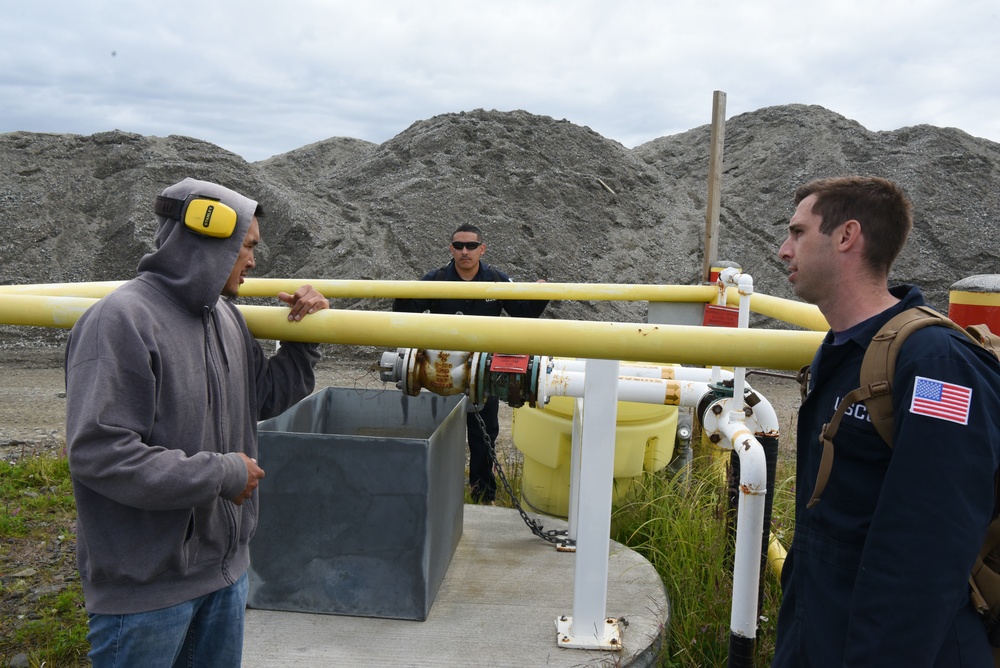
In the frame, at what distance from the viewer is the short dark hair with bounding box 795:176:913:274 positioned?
1.31m

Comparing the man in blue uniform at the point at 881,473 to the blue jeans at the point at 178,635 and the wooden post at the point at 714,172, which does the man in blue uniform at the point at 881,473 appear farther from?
the wooden post at the point at 714,172

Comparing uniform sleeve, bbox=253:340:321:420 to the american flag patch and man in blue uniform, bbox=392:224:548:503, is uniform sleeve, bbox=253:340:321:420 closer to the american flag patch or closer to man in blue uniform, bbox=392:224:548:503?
the american flag patch

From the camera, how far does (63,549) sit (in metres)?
3.42

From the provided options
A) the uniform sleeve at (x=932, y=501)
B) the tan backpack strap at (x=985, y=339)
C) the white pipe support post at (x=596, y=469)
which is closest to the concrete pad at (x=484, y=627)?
the white pipe support post at (x=596, y=469)

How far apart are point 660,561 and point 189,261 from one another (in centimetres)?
232

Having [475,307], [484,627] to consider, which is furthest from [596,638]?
[475,307]

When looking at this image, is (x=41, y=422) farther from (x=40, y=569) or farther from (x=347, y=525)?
(x=347, y=525)

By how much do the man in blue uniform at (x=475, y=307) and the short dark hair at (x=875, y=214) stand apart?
9.87ft

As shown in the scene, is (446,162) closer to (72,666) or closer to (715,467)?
(715,467)

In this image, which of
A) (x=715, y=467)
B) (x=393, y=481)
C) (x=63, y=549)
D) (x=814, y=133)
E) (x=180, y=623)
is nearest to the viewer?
(x=180, y=623)

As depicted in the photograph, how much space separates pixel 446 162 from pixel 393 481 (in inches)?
436

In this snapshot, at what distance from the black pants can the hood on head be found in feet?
9.02

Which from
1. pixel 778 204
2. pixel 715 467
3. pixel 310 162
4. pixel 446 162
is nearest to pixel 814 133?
pixel 778 204

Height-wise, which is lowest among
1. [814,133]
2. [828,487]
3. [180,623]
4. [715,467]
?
[715,467]
